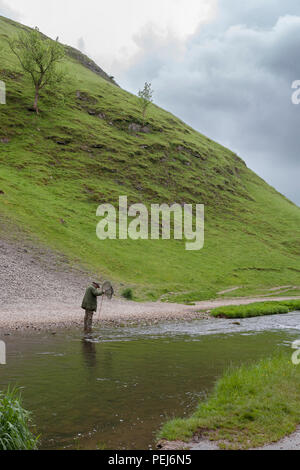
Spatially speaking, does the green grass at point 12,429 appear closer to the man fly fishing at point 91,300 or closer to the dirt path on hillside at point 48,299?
the man fly fishing at point 91,300

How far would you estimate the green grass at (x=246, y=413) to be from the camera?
952 centimetres

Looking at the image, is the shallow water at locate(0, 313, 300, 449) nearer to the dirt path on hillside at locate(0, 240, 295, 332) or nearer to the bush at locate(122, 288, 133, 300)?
the dirt path on hillside at locate(0, 240, 295, 332)

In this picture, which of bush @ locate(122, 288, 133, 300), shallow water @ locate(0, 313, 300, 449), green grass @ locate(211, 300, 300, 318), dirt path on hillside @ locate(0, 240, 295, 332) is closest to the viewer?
shallow water @ locate(0, 313, 300, 449)

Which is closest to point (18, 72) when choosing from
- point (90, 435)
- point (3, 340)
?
point (3, 340)

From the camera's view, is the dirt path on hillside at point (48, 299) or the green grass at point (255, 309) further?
the green grass at point (255, 309)

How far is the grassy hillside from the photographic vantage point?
58.2 meters

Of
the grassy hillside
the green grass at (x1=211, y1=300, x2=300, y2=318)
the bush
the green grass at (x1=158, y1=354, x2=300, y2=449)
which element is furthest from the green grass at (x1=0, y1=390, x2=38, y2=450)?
the grassy hillside

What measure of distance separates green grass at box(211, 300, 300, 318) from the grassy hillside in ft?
33.4

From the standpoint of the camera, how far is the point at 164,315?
113 ft

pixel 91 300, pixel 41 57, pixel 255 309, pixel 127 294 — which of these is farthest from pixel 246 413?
pixel 41 57

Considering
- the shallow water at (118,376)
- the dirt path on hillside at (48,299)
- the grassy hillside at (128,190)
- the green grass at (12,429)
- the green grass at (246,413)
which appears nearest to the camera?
the green grass at (12,429)

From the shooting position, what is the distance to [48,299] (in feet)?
114

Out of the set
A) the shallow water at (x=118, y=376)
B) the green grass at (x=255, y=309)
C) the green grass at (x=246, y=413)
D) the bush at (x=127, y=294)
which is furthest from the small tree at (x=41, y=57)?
the green grass at (x=246, y=413)

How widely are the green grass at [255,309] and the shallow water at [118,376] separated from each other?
36.0 ft
